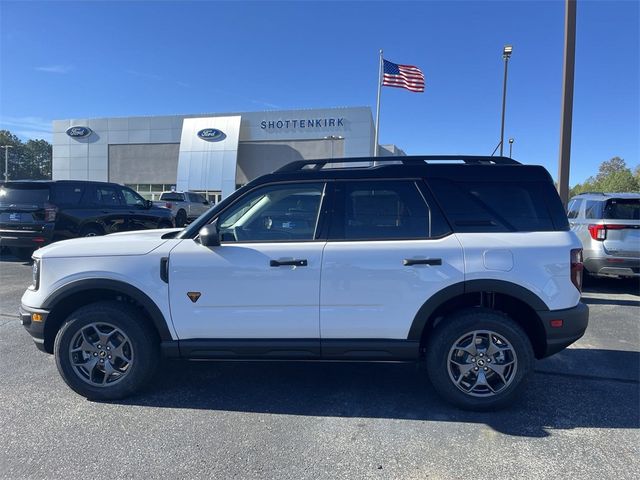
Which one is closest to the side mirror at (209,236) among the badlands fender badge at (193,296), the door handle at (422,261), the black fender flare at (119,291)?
the badlands fender badge at (193,296)

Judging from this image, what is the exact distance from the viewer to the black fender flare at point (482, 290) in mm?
3340

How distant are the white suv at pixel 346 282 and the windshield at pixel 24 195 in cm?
650

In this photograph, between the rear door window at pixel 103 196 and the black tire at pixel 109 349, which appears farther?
the rear door window at pixel 103 196

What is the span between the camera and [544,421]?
131 inches

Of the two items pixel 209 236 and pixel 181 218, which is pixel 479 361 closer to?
pixel 209 236

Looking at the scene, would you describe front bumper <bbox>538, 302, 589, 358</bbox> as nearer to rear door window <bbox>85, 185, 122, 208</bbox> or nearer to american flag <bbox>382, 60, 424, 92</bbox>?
rear door window <bbox>85, 185, 122, 208</bbox>

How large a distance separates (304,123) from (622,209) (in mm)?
25880

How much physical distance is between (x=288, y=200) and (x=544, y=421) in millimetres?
2538

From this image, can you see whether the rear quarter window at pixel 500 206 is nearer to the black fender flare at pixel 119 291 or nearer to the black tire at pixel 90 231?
the black fender flare at pixel 119 291

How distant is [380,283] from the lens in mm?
3359

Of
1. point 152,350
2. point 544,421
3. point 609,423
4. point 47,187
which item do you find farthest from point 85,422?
point 47,187

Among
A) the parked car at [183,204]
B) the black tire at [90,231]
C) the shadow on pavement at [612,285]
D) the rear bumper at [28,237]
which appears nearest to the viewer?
the shadow on pavement at [612,285]

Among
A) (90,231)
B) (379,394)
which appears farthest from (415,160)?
(90,231)

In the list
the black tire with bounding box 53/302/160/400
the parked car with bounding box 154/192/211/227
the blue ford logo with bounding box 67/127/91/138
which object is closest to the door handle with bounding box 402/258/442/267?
the black tire with bounding box 53/302/160/400
